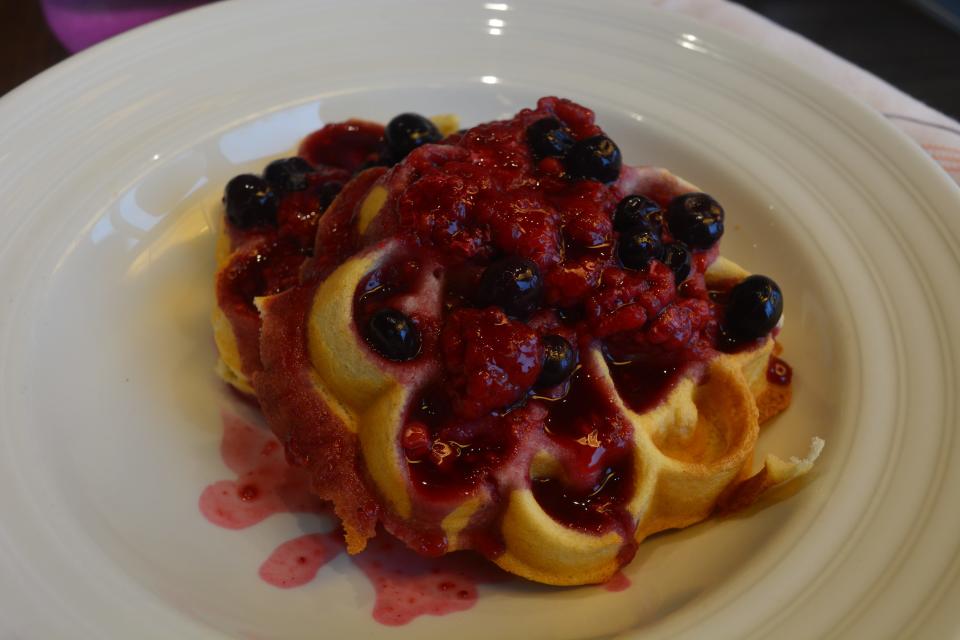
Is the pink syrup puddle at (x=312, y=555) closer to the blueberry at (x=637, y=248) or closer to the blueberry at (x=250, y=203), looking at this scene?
the blueberry at (x=250, y=203)

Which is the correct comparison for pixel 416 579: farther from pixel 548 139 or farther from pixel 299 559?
pixel 548 139

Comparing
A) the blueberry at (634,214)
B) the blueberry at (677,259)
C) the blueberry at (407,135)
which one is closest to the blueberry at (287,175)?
the blueberry at (407,135)

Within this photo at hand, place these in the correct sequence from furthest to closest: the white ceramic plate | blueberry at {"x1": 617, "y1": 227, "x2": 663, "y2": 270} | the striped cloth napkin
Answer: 1. the striped cloth napkin
2. blueberry at {"x1": 617, "y1": 227, "x2": 663, "y2": 270}
3. the white ceramic plate

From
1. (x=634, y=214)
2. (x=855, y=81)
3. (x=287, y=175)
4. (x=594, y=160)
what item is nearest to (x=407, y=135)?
(x=287, y=175)

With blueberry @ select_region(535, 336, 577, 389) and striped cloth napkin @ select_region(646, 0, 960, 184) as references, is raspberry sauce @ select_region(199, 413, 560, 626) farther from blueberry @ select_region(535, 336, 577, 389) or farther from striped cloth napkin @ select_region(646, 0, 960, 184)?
striped cloth napkin @ select_region(646, 0, 960, 184)

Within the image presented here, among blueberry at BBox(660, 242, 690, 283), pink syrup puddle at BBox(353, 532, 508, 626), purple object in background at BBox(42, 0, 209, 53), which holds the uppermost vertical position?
blueberry at BBox(660, 242, 690, 283)

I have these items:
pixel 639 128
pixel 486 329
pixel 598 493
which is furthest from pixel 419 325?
pixel 639 128

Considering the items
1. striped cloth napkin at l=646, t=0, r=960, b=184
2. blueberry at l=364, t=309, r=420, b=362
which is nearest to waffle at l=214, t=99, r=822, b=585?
blueberry at l=364, t=309, r=420, b=362
